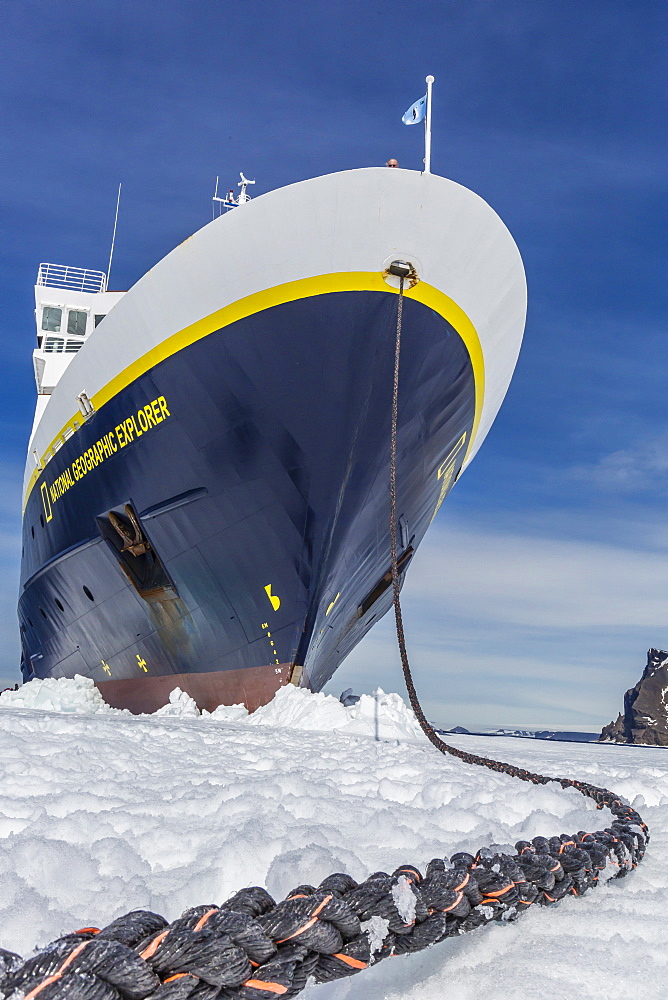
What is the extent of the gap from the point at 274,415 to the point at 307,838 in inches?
197

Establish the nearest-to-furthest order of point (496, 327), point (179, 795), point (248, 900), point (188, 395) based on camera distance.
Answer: point (248, 900)
point (179, 795)
point (188, 395)
point (496, 327)

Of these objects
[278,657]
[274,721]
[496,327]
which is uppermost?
[496,327]

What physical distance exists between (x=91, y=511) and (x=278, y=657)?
3098mm

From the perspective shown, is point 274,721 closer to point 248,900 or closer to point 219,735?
point 219,735

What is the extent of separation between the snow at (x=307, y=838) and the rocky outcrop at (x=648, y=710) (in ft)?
134

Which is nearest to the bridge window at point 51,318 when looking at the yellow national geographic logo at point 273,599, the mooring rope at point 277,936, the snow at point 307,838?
the yellow national geographic logo at point 273,599

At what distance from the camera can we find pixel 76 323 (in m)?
15.4

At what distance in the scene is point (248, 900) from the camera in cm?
117

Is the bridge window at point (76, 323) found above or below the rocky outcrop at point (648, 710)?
above

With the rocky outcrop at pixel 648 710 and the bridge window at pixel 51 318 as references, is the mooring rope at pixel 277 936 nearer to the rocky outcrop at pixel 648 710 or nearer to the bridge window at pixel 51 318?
the bridge window at pixel 51 318

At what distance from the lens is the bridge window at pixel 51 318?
15.2 m

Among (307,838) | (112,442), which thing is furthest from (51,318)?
(307,838)

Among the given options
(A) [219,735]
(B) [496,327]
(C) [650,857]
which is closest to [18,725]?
(A) [219,735]

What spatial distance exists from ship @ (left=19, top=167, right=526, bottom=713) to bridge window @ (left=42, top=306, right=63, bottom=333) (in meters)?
7.39
